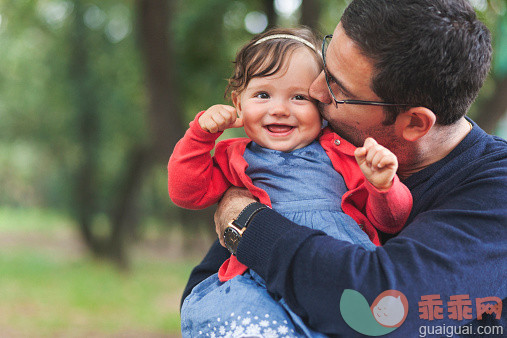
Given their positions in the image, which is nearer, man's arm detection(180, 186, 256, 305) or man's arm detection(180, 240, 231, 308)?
man's arm detection(180, 186, 256, 305)

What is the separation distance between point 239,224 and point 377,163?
0.45 meters

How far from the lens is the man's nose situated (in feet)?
6.44

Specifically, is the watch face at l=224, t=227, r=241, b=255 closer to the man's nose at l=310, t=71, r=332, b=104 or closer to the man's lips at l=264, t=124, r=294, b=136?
the man's lips at l=264, t=124, r=294, b=136

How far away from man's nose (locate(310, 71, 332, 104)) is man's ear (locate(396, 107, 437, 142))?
0.85 ft

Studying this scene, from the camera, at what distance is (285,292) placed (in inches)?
60.5

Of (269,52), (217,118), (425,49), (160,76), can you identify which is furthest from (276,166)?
(160,76)

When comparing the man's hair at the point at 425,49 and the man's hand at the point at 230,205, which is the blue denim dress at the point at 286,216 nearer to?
the man's hand at the point at 230,205

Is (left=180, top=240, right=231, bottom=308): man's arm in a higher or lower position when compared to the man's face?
lower

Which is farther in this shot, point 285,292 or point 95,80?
point 95,80

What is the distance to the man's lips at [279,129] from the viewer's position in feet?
6.59

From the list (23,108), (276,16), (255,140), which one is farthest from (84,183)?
(255,140)

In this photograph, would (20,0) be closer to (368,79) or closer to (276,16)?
(276,16)

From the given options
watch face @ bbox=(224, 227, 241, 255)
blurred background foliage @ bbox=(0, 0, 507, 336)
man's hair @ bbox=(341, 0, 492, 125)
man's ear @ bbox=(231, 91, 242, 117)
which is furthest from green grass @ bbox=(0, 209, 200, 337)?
man's hair @ bbox=(341, 0, 492, 125)

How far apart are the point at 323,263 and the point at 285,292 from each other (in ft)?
0.45
